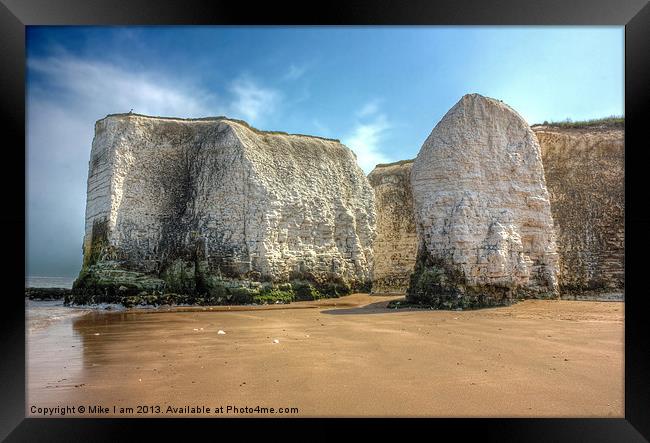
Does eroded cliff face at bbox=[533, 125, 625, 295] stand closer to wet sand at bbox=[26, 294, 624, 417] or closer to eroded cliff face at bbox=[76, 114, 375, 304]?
wet sand at bbox=[26, 294, 624, 417]

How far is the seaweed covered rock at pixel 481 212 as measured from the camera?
1041 centimetres

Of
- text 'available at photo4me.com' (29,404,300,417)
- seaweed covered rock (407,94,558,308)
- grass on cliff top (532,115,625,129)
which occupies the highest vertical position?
grass on cliff top (532,115,625,129)

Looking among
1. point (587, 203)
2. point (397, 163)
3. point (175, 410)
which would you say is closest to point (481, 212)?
point (587, 203)

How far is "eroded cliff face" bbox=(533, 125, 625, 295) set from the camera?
13539 millimetres

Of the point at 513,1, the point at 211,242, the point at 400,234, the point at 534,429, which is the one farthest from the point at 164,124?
the point at 534,429

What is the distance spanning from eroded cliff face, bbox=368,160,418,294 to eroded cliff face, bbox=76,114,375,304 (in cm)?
252

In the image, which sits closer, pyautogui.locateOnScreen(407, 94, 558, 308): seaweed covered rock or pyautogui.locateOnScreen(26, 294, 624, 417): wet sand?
pyautogui.locateOnScreen(26, 294, 624, 417): wet sand

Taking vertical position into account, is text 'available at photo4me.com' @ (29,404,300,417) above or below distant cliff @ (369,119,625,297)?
below

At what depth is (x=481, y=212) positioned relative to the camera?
10680 mm

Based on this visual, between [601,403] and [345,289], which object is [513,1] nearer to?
[601,403]

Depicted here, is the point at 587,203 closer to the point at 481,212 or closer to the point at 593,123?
the point at 593,123

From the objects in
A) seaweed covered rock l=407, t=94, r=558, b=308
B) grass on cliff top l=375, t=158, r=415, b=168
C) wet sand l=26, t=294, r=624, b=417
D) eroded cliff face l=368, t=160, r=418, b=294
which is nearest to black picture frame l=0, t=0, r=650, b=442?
wet sand l=26, t=294, r=624, b=417

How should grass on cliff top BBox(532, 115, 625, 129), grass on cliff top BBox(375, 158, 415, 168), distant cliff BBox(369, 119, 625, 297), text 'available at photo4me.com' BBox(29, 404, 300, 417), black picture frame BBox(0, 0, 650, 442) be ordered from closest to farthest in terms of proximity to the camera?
text 'available at photo4me.com' BBox(29, 404, 300, 417)
black picture frame BBox(0, 0, 650, 442)
distant cliff BBox(369, 119, 625, 297)
grass on cliff top BBox(532, 115, 625, 129)
grass on cliff top BBox(375, 158, 415, 168)
